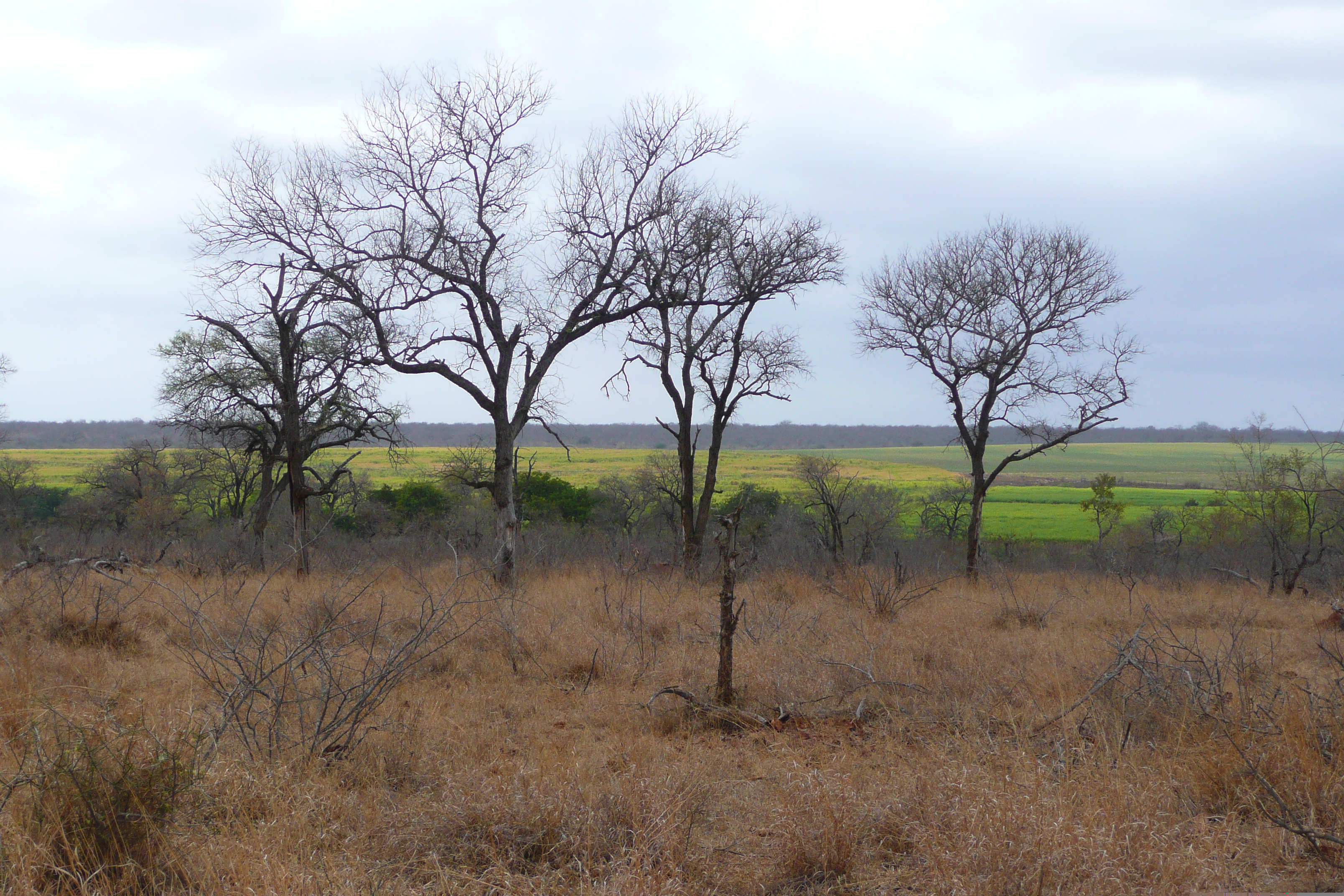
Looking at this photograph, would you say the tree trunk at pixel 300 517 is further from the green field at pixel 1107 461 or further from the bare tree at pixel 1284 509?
the green field at pixel 1107 461

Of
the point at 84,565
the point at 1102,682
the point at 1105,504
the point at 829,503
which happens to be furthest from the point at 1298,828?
the point at 1105,504

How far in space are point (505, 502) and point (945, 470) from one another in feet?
251

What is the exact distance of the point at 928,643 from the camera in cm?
895

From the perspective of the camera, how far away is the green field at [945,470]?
1939 inches

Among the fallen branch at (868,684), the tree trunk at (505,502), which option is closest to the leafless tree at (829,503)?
the tree trunk at (505,502)

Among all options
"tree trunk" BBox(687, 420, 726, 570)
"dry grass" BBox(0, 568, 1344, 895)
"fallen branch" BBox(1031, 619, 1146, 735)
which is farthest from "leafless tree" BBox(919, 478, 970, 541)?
"fallen branch" BBox(1031, 619, 1146, 735)

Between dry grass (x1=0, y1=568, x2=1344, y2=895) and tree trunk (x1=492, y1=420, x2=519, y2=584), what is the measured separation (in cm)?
504

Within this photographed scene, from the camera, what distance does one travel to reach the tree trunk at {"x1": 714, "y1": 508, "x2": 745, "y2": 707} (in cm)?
644

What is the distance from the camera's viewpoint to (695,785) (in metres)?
4.49

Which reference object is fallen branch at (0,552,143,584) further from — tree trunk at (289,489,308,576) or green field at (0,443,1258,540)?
green field at (0,443,1258,540)

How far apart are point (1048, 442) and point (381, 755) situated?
15338 mm

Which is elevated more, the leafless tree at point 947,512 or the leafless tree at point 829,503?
the leafless tree at point 829,503

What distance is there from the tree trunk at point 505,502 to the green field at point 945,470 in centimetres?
474

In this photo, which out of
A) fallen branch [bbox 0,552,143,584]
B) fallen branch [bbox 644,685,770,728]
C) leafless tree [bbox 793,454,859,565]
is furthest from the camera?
leafless tree [bbox 793,454,859,565]
